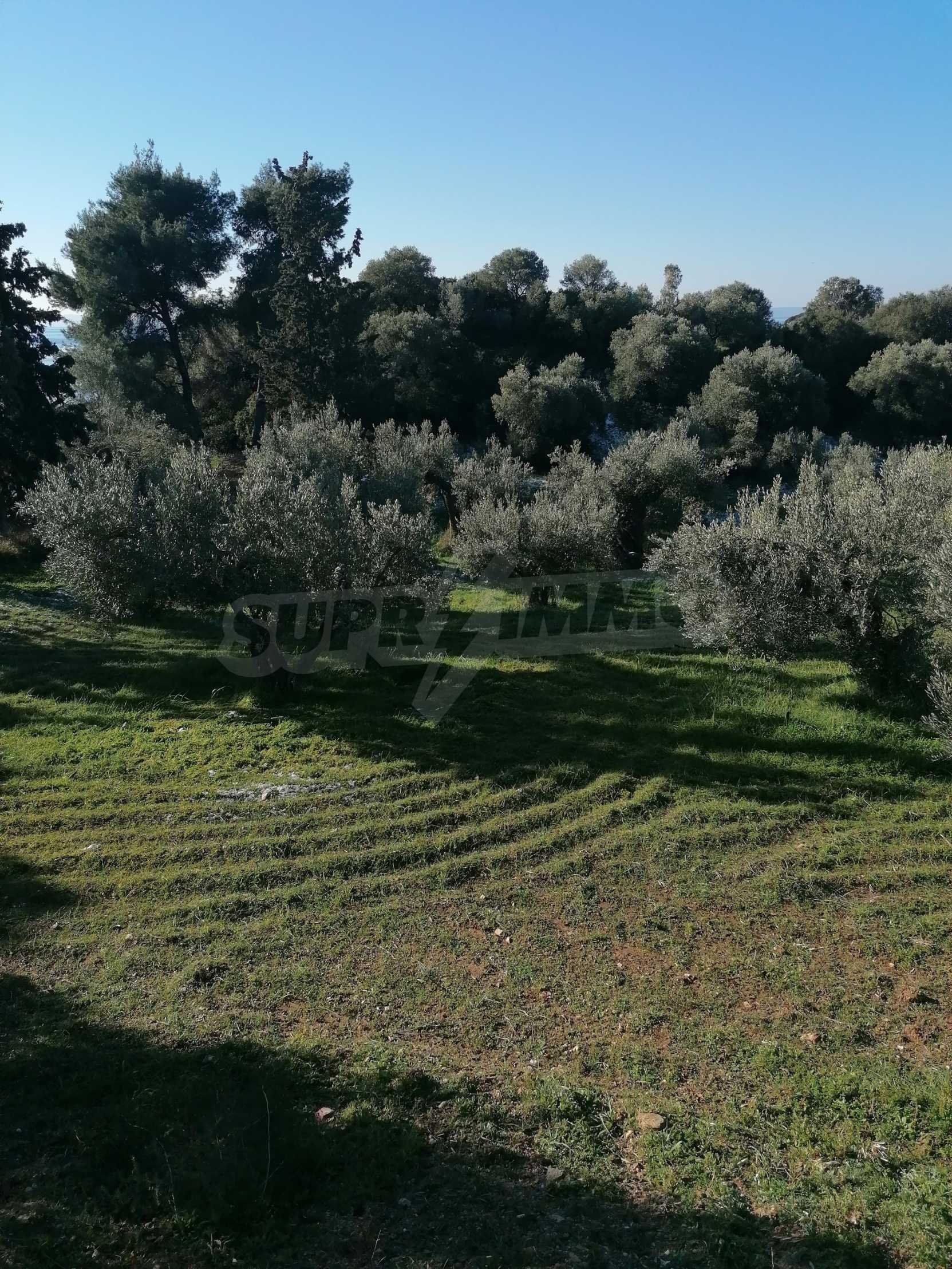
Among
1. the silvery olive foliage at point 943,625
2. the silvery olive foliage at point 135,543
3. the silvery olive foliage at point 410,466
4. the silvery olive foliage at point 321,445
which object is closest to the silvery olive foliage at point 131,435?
the silvery olive foliage at point 321,445

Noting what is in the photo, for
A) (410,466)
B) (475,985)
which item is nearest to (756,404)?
(410,466)

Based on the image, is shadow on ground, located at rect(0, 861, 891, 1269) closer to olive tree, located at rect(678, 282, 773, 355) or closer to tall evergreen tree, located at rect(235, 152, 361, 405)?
tall evergreen tree, located at rect(235, 152, 361, 405)

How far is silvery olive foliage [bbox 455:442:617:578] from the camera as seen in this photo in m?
18.3

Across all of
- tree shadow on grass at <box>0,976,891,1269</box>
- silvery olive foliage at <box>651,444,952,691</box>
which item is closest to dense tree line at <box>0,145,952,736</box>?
silvery olive foliage at <box>651,444,952,691</box>

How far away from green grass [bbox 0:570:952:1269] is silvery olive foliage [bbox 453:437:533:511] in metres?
11.5

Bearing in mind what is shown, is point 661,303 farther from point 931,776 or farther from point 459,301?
point 931,776

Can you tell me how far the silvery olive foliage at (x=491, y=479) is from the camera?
899 inches

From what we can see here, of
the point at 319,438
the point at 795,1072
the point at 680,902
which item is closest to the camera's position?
the point at 795,1072

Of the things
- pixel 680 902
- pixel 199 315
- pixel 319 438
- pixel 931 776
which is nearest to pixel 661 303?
pixel 199 315

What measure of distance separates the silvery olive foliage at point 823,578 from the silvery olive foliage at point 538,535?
622 centimetres

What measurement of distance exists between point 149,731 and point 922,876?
1020cm

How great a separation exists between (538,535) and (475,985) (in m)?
12.9

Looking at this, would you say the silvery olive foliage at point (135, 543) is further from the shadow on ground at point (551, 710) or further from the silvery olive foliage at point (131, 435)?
the silvery olive foliage at point (131, 435)

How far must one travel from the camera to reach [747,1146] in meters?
4.93
